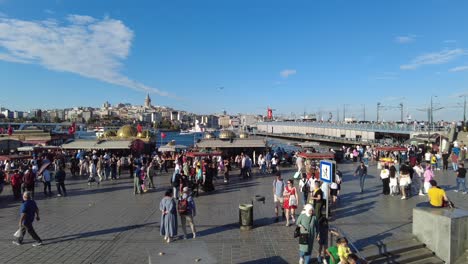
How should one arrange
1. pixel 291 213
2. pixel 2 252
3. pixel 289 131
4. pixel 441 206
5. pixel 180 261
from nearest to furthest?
1. pixel 180 261
2. pixel 2 252
3. pixel 441 206
4. pixel 291 213
5. pixel 289 131

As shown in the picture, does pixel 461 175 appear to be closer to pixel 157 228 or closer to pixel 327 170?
pixel 327 170

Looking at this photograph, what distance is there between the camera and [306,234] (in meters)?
7.51

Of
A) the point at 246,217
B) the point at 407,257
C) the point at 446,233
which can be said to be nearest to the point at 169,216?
the point at 246,217

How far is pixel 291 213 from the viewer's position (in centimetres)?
1113

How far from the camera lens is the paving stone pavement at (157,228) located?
327 inches

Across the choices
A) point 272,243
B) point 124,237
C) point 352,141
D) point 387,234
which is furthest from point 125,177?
point 352,141

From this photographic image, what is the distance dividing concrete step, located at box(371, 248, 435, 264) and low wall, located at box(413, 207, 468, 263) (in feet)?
0.72

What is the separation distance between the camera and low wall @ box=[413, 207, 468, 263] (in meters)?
8.55

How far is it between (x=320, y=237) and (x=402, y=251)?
2372mm

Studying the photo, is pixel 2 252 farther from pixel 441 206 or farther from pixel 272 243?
pixel 441 206

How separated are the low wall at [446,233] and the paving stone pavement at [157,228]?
818 millimetres

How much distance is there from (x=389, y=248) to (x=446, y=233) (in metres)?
1.36

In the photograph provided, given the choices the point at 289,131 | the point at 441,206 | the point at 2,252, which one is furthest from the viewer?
the point at 289,131

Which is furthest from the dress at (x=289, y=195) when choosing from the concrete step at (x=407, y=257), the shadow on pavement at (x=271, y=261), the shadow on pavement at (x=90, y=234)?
the shadow on pavement at (x=90, y=234)
